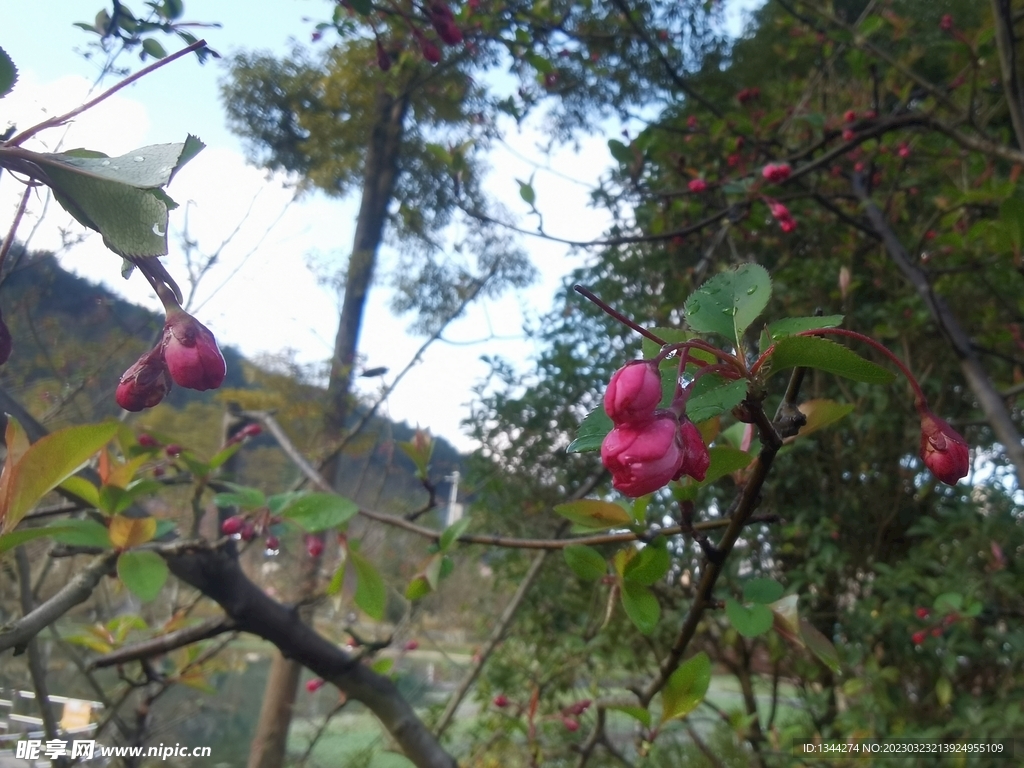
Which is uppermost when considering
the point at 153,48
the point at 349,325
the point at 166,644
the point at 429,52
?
the point at 349,325

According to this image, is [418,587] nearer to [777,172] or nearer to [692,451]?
[692,451]

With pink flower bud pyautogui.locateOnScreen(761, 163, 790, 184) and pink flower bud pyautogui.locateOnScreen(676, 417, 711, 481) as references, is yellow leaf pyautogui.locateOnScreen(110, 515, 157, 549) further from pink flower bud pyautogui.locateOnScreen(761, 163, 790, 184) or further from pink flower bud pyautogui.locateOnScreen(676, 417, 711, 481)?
pink flower bud pyautogui.locateOnScreen(761, 163, 790, 184)

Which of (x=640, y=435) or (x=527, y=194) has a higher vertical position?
(x=527, y=194)

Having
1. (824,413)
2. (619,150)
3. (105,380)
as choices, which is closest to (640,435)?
(824,413)

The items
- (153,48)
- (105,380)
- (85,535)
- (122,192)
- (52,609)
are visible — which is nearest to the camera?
(122,192)

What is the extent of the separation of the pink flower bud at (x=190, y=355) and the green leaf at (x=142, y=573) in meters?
0.37

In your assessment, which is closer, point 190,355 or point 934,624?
point 190,355

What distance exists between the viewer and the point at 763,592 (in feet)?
1.63

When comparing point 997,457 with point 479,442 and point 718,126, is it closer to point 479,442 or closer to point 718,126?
point 718,126

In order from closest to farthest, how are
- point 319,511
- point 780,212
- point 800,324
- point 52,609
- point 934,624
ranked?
point 800,324
point 52,609
point 319,511
point 780,212
point 934,624

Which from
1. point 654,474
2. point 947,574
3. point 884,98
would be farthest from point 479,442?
point 654,474

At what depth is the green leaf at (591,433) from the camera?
32cm

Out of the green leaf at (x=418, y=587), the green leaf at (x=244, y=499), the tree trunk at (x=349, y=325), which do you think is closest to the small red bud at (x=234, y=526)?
the green leaf at (x=244, y=499)

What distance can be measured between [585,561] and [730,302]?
230 millimetres
